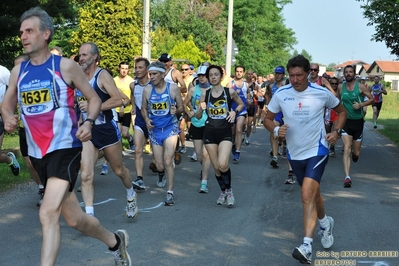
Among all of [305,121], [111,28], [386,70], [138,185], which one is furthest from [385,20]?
[386,70]

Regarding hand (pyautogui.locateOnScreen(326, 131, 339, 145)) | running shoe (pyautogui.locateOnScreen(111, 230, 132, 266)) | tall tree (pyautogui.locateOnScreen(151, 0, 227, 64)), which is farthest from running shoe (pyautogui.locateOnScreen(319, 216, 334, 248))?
tall tree (pyautogui.locateOnScreen(151, 0, 227, 64))

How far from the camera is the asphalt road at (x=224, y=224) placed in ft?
21.7

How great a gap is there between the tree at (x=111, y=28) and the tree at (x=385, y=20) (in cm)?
1791

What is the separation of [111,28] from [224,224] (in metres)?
27.4

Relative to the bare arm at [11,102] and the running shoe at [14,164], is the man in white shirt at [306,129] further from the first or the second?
A: the running shoe at [14,164]

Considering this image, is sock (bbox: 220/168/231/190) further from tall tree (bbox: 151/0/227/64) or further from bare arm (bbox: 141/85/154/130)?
tall tree (bbox: 151/0/227/64)

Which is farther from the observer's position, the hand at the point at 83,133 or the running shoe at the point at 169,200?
the running shoe at the point at 169,200

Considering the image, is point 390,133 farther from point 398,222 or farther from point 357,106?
point 398,222

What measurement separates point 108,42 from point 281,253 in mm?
28846

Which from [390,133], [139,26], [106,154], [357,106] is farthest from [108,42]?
[106,154]

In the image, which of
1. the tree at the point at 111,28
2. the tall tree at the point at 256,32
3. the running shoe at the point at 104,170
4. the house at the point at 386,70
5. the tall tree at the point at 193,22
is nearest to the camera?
the running shoe at the point at 104,170

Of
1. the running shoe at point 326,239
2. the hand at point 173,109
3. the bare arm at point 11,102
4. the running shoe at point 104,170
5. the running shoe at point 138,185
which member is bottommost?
the running shoe at point 104,170

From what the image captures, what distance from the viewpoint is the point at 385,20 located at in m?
16.9

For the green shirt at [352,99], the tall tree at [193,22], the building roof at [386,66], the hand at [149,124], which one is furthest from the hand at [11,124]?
the building roof at [386,66]
